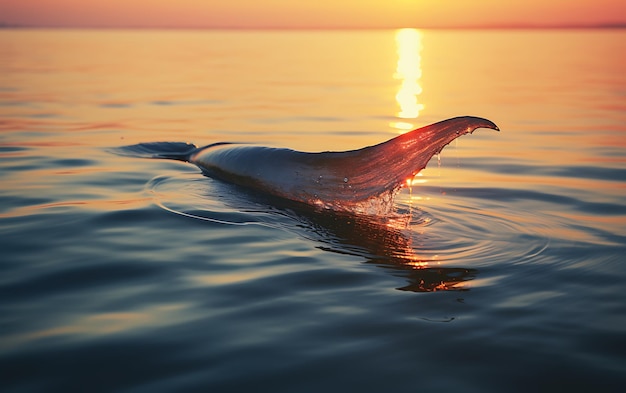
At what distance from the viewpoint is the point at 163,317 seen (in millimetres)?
4520

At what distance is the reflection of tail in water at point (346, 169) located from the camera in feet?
20.6

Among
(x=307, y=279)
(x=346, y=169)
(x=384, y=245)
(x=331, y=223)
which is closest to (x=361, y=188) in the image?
(x=346, y=169)

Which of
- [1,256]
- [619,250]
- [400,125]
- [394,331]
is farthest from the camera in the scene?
[400,125]

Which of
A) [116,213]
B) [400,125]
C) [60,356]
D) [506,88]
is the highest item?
[506,88]

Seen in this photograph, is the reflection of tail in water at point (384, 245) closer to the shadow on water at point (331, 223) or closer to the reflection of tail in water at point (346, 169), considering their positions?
the shadow on water at point (331, 223)

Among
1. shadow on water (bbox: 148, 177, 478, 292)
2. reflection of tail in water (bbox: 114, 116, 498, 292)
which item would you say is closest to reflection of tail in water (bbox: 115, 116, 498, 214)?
reflection of tail in water (bbox: 114, 116, 498, 292)

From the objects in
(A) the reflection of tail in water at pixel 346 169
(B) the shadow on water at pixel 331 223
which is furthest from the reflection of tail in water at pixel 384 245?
(A) the reflection of tail in water at pixel 346 169

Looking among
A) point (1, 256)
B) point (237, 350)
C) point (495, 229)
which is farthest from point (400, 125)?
point (237, 350)

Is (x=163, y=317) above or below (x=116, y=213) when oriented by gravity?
below

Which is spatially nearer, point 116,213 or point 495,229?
point 495,229

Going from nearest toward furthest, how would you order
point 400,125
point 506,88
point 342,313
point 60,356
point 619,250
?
point 60,356
point 342,313
point 619,250
point 400,125
point 506,88

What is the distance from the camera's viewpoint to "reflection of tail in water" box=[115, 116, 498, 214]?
6270mm

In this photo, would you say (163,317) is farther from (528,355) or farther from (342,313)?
(528,355)

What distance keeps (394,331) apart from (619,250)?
9.69 ft
